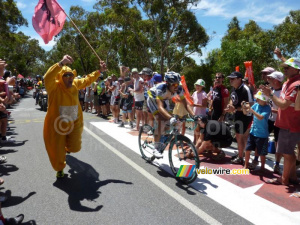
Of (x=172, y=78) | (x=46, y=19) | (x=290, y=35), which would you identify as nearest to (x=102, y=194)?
(x=172, y=78)

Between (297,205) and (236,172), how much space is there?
1.40 metres

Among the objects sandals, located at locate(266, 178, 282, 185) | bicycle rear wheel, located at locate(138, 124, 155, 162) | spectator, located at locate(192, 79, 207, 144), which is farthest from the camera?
spectator, located at locate(192, 79, 207, 144)

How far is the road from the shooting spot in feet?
10.6

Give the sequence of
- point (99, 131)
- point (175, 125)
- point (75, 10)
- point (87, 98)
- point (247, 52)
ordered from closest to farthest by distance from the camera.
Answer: point (175, 125), point (99, 131), point (87, 98), point (247, 52), point (75, 10)

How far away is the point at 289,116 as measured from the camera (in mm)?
3984

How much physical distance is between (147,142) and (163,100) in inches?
48.1

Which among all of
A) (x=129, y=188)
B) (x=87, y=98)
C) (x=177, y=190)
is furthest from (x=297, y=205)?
(x=87, y=98)

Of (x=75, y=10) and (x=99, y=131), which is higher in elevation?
(x=75, y=10)

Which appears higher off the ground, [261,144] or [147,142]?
[261,144]

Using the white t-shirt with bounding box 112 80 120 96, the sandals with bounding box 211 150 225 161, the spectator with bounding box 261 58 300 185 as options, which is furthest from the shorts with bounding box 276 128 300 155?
the white t-shirt with bounding box 112 80 120 96

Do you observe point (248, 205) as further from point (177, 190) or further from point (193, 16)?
point (193, 16)

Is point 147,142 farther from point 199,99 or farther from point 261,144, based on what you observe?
point 261,144

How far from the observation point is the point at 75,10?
35.8 metres

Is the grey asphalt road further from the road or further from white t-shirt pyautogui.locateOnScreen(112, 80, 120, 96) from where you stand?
white t-shirt pyautogui.locateOnScreen(112, 80, 120, 96)
